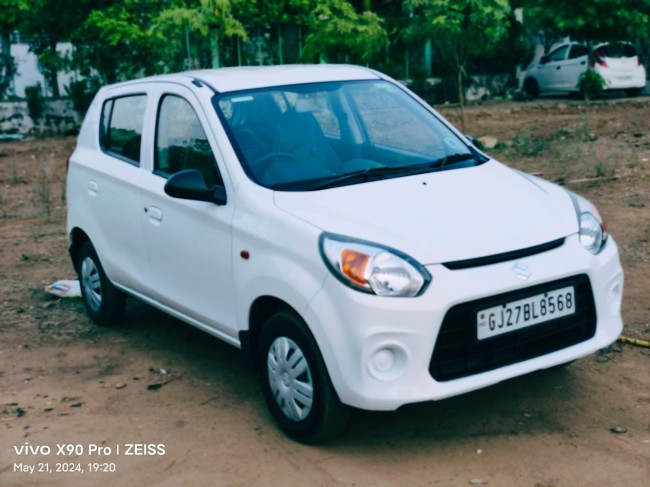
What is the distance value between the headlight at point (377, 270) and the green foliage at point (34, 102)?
17696 millimetres

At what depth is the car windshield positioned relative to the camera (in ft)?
16.2

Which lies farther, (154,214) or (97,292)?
(97,292)

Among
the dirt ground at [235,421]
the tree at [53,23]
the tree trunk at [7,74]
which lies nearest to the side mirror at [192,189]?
the dirt ground at [235,421]

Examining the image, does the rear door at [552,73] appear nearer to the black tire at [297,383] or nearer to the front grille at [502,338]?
the front grille at [502,338]

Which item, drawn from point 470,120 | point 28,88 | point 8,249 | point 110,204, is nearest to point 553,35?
point 470,120

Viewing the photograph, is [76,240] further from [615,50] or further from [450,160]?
[615,50]

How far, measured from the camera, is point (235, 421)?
4.92 metres

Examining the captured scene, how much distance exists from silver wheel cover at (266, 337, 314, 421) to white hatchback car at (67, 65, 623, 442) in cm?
1

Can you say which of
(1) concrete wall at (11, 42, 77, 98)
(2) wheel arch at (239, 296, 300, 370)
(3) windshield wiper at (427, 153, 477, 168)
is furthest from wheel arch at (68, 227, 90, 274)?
(1) concrete wall at (11, 42, 77, 98)

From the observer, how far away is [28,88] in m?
20.6

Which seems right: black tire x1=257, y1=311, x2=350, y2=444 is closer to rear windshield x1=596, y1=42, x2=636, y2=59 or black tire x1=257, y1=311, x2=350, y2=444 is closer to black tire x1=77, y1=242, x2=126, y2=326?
black tire x1=77, y1=242, x2=126, y2=326

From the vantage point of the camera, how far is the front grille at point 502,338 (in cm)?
412

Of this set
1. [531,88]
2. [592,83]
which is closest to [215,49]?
[592,83]

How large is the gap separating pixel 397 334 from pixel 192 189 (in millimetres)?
1426
